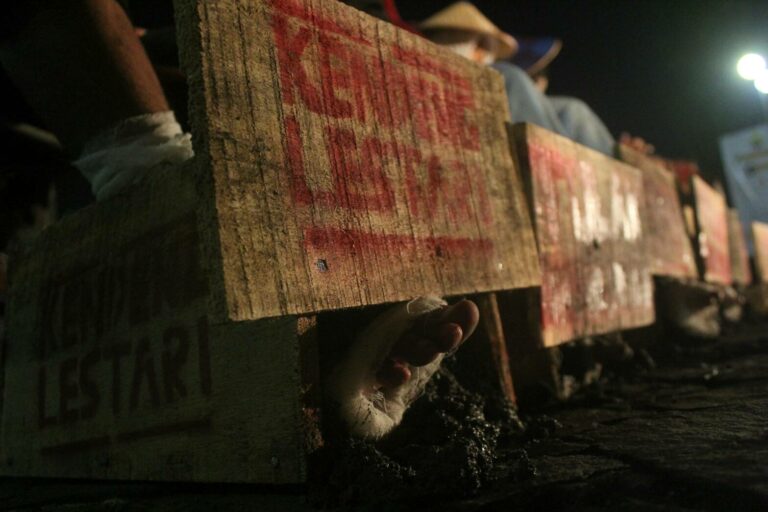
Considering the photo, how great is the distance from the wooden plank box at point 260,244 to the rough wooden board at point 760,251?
770cm

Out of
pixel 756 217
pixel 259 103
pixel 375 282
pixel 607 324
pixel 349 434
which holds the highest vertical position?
pixel 756 217

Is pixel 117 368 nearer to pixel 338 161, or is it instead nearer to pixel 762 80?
pixel 338 161

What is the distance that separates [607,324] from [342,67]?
194cm

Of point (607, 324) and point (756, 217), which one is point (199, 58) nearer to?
point (607, 324)

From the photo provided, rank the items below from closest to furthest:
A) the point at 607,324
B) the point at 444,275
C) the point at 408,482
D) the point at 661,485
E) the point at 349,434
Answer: the point at 661,485
the point at 408,482
the point at 349,434
the point at 444,275
the point at 607,324

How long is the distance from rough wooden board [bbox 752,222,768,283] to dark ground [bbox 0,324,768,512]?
6.80m

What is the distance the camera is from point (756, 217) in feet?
42.4

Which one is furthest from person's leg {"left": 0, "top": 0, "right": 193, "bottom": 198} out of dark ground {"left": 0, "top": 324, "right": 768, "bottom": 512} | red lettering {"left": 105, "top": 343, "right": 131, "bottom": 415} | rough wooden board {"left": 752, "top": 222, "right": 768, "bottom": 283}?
rough wooden board {"left": 752, "top": 222, "right": 768, "bottom": 283}

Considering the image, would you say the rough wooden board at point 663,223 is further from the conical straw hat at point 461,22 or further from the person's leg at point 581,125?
the conical straw hat at point 461,22

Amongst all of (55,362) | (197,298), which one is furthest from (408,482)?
(55,362)

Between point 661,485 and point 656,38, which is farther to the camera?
point 656,38

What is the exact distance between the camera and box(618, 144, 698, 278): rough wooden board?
3695 millimetres

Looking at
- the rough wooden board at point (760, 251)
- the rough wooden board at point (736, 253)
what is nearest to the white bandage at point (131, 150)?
the rough wooden board at point (736, 253)

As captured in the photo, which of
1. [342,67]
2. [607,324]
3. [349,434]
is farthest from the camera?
[607,324]
